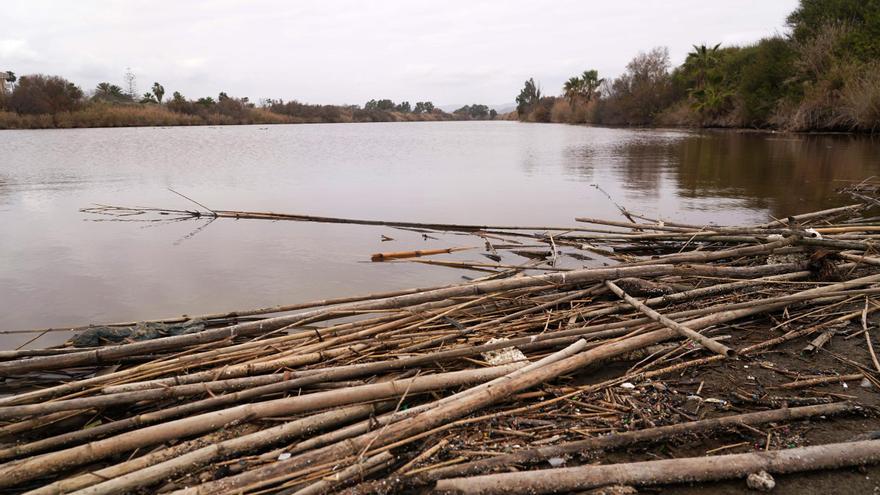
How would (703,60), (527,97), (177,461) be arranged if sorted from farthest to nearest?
(527,97) < (703,60) < (177,461)

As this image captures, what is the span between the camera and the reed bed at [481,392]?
2.54 m

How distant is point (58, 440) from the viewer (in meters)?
2.85

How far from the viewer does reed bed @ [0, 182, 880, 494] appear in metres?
2.54

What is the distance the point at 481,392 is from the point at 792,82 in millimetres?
45999

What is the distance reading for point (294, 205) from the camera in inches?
481

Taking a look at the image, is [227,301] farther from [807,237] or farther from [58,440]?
[807,237]

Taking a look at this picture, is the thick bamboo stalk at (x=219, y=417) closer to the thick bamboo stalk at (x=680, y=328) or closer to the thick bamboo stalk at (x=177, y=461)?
the thick bamboo stalk at (x=177, y=461)

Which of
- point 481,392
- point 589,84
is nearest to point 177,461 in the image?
point 481,392

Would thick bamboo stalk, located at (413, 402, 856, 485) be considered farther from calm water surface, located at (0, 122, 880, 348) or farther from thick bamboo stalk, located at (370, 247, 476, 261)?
thick bamboo stalk, located at (370, 247, 476, 261)

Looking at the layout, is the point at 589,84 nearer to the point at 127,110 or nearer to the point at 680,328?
the point at 127,110

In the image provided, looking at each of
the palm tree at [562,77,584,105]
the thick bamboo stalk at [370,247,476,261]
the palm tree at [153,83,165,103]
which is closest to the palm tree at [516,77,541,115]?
the palm tree at [562,77,584,105]

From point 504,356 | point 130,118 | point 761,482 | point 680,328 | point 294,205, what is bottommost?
point 761,482

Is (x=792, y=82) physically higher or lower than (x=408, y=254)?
higher

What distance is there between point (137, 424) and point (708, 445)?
10.4 feet
